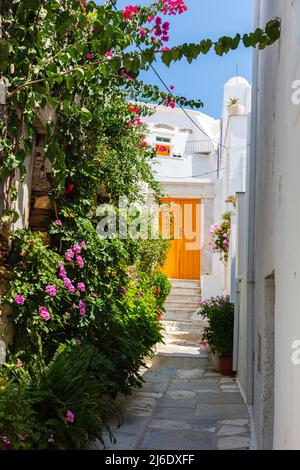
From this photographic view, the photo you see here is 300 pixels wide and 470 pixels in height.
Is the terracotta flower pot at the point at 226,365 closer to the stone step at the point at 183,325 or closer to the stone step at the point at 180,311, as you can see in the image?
the stone step at the point at 183,325

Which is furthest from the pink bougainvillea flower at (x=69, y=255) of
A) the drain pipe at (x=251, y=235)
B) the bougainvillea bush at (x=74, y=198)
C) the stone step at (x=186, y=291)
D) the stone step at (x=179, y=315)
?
the stone step at (x=186, y=291)

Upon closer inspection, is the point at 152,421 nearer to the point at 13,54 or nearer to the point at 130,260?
the point at 130,260

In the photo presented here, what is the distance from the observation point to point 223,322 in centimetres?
834

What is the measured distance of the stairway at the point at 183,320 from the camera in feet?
33.3

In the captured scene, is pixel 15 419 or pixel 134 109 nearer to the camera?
pixel 15 419

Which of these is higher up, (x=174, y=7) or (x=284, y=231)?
(x=174, y=7)

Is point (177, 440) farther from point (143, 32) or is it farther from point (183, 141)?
point (183, 141)

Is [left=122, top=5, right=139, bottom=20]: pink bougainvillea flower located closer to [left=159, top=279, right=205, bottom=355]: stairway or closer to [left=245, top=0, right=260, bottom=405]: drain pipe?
[left=245, top=0, right=260, bottom=405]: drain pipe

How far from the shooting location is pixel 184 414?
582cm

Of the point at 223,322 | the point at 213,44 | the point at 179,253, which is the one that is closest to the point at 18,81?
the point at 213,44

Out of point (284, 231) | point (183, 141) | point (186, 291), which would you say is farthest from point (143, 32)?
point (183, 141)

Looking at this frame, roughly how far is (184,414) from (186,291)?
27.9 ft

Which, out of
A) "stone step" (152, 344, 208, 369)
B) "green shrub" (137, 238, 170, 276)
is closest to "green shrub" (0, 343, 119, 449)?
"stone step" (152, 344, 208, 369)

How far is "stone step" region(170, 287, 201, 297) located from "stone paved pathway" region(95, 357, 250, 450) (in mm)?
5757
